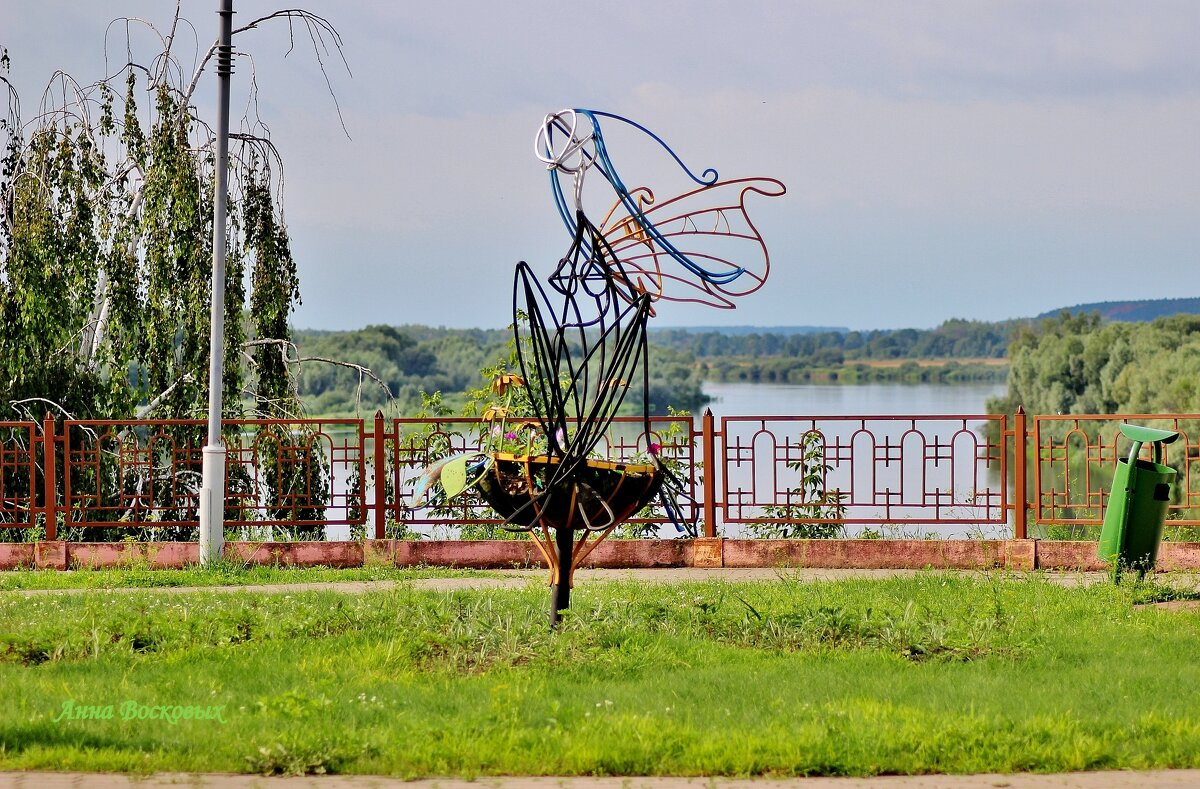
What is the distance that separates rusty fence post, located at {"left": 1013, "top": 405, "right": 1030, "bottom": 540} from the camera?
1166 cm

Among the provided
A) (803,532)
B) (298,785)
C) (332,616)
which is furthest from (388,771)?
(803,532)

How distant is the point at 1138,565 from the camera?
9867 mm

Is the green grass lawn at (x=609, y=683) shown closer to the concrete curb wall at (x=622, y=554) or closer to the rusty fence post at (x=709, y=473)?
the concrete curb wall at (x=622, y=554)

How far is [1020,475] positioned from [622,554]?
362 cm

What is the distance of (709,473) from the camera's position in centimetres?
1216

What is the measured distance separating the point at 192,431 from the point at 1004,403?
192ft

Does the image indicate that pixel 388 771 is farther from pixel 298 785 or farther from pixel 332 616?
pixel 332 616

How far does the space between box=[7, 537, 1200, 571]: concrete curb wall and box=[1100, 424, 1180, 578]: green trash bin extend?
1.70 metres

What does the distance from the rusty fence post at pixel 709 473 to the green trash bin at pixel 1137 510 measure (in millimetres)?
3590

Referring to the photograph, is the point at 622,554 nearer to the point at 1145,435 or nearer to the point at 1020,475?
the point at 1020,475

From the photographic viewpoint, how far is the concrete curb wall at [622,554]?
38.1 ft

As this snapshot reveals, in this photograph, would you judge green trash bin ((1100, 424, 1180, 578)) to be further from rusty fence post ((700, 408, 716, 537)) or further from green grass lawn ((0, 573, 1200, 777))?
rusty fence post ((700, 408, 716, 537))

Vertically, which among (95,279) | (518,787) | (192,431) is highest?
(95,279)

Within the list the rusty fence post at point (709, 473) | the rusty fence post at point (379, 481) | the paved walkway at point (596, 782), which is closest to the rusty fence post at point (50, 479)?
the rusty fence post at point (379, 481)
